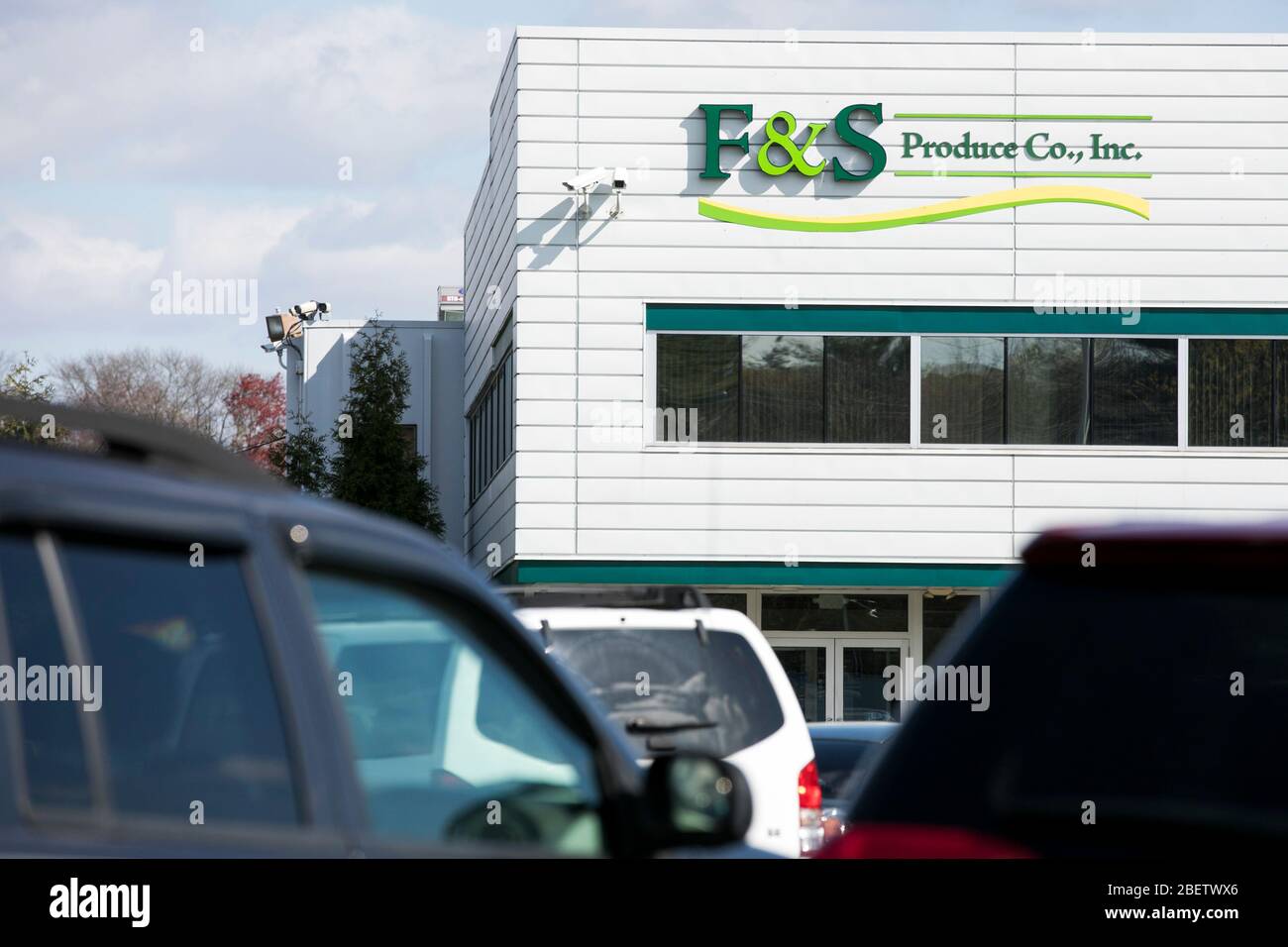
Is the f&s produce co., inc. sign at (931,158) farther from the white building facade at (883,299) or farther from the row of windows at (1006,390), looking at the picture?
the row of windows at (1006,390)

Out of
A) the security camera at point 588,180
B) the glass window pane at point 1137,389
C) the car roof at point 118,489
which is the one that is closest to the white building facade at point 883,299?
the glass window pane at point 1137,389

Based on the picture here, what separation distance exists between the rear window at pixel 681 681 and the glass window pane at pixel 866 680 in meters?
20.5

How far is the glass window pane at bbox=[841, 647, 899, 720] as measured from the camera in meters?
27.9

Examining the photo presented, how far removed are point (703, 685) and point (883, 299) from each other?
19941 mm

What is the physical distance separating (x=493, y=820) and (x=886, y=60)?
24883 millimetres

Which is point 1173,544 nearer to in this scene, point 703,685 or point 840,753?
point 703,685

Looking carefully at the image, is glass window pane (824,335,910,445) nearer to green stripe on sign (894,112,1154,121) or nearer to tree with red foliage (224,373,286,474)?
green stripe on sign (894,112,1154,121)

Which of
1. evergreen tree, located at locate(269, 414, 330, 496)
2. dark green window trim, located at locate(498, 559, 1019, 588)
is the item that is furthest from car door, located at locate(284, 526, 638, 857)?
evergreen tree, located at locate(269, 414, 330, 496)

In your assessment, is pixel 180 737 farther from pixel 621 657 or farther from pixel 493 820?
pixel 621 657

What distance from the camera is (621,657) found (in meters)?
7.45

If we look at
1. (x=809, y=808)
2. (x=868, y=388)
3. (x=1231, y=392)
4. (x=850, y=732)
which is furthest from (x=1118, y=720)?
(x=1231, y=392)

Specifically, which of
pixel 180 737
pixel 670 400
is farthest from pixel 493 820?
pixel 670 400

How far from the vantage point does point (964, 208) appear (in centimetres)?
2662
